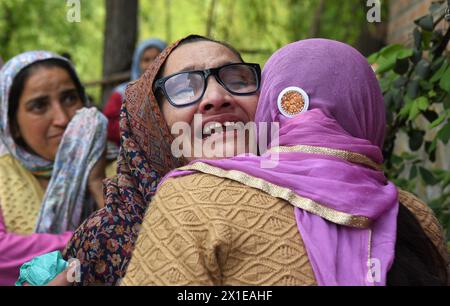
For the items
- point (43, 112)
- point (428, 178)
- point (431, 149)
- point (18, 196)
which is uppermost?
point (43, 112)

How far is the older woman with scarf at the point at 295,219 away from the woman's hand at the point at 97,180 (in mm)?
1597

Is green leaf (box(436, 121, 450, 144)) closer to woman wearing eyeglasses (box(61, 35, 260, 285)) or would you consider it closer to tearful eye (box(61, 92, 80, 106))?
woman wearing eyeglasses (box(61, 35, 260, 285))

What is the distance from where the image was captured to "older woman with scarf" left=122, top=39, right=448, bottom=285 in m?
1.43

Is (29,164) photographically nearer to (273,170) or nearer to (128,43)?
(273,170)

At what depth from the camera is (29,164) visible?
10.8 ft

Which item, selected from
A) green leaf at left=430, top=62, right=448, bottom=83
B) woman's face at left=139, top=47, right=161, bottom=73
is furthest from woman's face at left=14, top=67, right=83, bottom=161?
woman's face at left=139, top=47, right=161, bottom=73

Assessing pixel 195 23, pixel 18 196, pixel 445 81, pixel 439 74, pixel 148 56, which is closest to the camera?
pixel 445 81

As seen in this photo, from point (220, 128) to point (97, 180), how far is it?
1507 mm

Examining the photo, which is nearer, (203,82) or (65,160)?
(203,82)

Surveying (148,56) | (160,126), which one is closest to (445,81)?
(160,126)

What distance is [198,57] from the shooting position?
2000 mm

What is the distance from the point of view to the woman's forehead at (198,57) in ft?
6.52

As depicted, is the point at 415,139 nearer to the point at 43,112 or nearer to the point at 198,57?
the point at 198,57
